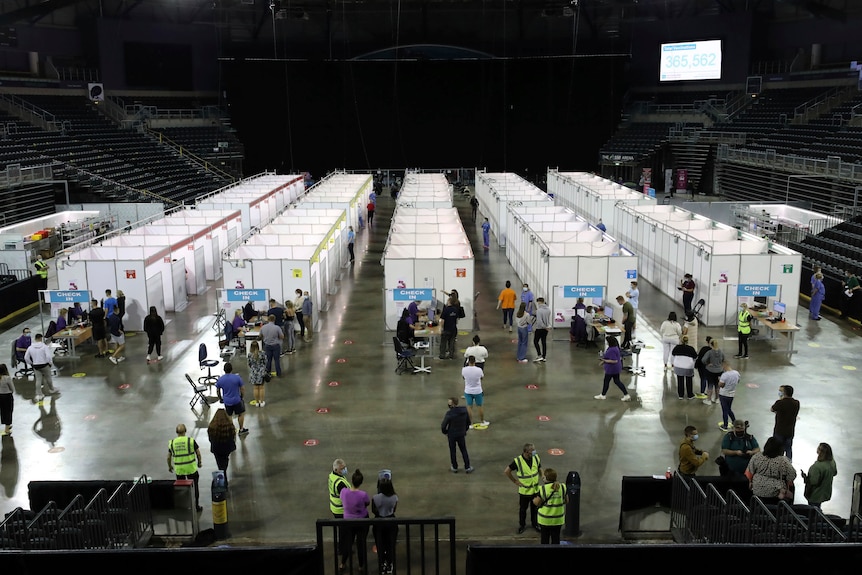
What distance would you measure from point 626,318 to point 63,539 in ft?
36.3

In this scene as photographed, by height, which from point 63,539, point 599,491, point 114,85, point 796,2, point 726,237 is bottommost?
point 599,491

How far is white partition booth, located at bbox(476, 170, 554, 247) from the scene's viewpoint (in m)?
28.4

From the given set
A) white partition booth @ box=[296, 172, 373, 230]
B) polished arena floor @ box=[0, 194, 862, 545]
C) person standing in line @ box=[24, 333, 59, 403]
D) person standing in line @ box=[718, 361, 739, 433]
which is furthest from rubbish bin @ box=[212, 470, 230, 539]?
white partition booth @ box=[296, 172, 373, 230]

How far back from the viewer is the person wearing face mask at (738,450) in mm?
9031

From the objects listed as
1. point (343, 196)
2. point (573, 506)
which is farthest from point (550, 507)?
point (343, 196)

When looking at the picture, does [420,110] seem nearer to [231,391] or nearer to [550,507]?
[231,391]

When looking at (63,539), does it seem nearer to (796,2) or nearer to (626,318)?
(626,318)

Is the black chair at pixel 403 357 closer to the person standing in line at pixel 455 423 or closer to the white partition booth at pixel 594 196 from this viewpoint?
the person standing in line at pixel 455 423

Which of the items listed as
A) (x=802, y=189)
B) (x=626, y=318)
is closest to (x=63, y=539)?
(x=626, y=318)

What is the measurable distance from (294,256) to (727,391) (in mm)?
11750

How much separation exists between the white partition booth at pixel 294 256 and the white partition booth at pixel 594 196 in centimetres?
1007

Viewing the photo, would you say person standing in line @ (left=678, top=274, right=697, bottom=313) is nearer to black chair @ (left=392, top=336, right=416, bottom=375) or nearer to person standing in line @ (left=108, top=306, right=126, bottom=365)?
black chair @ (left=392, top=336, right=416, bottom=375)

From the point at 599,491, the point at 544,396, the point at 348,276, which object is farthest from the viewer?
the point at 348,276

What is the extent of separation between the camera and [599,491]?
10.1 meters
